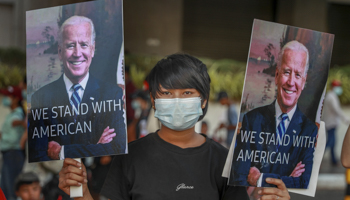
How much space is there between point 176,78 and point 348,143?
35.9 inches

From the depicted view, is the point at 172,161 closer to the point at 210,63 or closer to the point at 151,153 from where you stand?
the point at 151,153

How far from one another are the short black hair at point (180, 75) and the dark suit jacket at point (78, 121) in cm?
19

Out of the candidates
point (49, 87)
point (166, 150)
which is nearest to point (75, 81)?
point (49, 87)

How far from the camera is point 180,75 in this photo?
2.06 m

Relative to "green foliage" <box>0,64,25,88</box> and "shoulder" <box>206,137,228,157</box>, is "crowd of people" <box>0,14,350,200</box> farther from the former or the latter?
"green foliage" <box>0,64,25,88</box>

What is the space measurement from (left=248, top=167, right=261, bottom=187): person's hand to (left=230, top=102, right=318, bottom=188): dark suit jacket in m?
0.02

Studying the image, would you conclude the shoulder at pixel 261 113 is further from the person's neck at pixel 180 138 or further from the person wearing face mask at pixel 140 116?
the person wearing face mask at pixel 140 116

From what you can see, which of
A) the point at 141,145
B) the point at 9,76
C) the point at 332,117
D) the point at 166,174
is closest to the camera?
the point at 166,174

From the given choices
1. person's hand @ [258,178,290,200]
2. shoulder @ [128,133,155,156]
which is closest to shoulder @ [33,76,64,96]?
shoulder @ [128,133,155,156]

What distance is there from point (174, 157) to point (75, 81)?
60cm

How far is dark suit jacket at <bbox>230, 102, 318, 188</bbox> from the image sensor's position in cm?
214

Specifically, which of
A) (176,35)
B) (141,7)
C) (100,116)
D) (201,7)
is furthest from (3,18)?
(100,116)

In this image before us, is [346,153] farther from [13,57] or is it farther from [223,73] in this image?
[223,73]

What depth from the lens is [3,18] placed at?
9.00m
